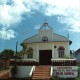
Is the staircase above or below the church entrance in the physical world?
below

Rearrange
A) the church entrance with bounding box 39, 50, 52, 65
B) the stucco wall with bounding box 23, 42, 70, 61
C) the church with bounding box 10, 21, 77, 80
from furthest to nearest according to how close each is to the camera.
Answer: the church entrance with bounding box 39, 50, 52, 65, the stucco wall with bounding box 23, 42, 70, 61, the church with bounding box 10, 21, 77, 80

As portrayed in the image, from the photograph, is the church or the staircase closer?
the staircase

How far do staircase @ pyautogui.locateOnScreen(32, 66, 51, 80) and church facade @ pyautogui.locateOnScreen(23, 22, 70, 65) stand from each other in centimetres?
399

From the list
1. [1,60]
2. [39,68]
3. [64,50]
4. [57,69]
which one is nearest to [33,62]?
[39,68]

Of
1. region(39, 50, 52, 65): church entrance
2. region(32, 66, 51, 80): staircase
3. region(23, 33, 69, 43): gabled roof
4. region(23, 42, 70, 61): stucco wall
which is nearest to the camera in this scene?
region(32, 66, 51, 80): staircase

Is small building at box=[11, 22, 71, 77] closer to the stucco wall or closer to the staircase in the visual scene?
the stucco wall

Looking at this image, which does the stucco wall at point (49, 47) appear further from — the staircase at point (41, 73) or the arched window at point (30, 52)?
the staircase at point (41, 73)

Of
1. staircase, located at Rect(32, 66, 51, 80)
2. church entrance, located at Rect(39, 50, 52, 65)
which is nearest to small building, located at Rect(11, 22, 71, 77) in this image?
church entrance, located at Rect(39, 50, 52, 65)

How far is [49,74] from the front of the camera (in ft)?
80.4

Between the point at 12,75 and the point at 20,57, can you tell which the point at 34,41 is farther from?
the point at 12,75

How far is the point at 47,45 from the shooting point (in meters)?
30.3

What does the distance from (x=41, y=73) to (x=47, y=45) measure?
596cm

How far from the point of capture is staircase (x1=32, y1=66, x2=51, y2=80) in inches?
929

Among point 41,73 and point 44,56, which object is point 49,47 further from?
point 41,73
